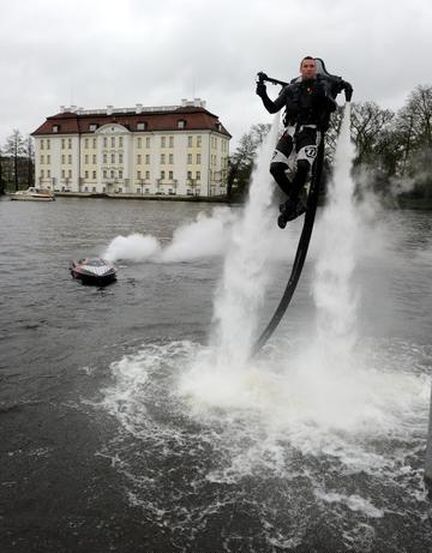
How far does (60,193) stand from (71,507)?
509ft

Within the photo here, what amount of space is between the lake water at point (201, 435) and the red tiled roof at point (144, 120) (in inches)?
4957

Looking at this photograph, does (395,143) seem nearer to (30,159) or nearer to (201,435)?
(201,435)

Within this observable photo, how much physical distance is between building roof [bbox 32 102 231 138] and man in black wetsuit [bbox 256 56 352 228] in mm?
134762

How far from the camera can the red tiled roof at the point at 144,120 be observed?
142m

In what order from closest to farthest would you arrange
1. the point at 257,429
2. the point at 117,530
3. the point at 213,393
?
the point at 117,530 < the point at 257,429 < the point at 213,393

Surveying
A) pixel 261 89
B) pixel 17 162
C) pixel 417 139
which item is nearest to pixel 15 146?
pixel 17 162

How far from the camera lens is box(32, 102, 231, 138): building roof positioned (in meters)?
142

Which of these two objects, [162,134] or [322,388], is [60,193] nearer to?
[162,134]

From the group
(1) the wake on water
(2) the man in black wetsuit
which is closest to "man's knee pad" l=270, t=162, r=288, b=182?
(2) the man in black wetsuit

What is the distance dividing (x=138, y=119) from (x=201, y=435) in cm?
14863

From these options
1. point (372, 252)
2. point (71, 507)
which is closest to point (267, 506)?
point (71, 507)

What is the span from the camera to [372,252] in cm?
4659

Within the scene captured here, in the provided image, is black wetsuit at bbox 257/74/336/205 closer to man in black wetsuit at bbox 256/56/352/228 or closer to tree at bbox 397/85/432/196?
man in black wetsuit at bbox 256/56/352/228

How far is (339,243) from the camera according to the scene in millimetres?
13508
